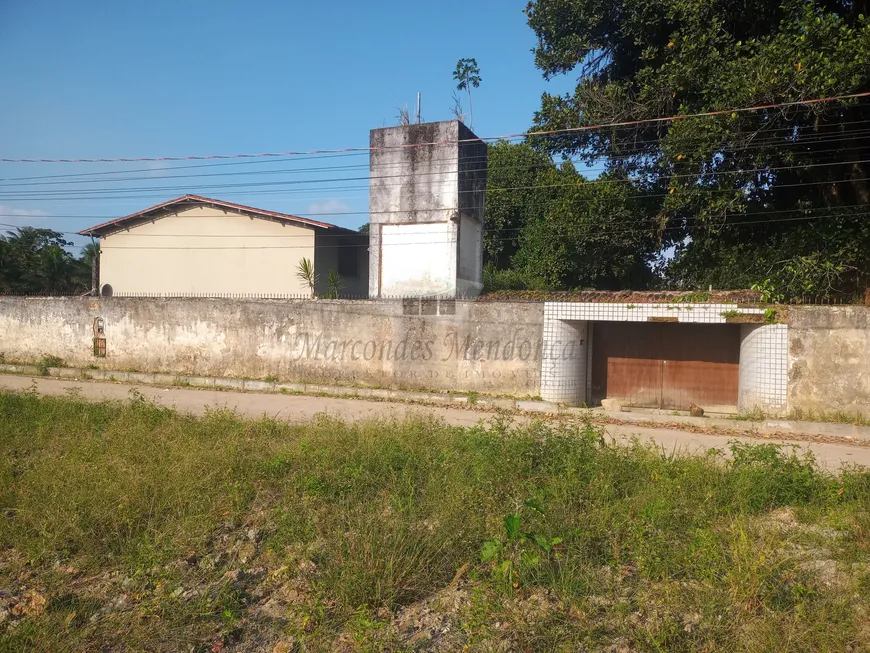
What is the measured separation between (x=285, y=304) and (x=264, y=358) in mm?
1419

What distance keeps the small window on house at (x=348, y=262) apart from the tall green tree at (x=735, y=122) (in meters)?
7.53

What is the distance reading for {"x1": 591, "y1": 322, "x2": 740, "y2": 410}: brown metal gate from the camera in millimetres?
12578

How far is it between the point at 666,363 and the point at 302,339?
8.06 meters

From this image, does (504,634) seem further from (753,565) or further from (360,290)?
(360,290)

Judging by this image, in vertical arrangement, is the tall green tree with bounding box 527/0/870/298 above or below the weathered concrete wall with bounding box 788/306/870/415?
above

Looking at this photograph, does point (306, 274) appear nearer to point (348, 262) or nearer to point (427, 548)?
point (348, 262)

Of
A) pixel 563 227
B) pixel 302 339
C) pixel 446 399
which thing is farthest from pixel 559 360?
pixel 302 339

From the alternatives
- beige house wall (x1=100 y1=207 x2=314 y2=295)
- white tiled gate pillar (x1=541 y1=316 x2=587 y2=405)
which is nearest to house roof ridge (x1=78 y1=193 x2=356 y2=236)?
beige house wall (x1=100 y1=207 x2=314 y2=295)

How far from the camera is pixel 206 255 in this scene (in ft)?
67.1

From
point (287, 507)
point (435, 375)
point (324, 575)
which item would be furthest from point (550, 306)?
point (324, 575)

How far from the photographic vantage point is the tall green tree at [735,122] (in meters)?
11.5

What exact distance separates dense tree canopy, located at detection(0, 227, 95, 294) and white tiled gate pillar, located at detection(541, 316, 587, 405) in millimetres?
18603

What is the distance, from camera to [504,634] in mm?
3934

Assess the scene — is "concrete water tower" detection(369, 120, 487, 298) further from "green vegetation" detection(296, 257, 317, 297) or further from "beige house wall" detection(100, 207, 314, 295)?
"beige house wall" detection(100, 207, 314, 295)
